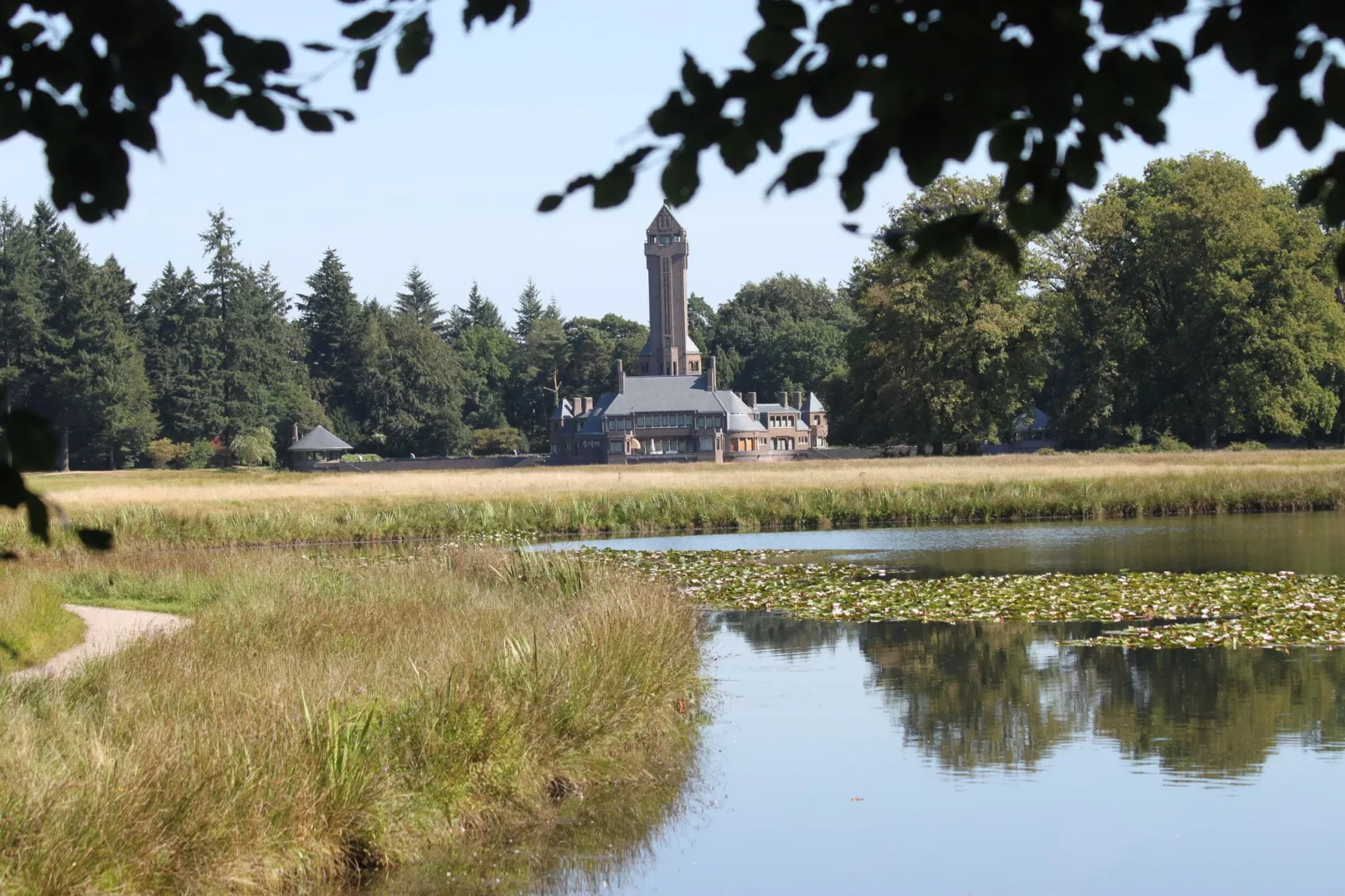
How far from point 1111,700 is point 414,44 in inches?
426

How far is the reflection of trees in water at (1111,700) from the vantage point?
37.6 ft

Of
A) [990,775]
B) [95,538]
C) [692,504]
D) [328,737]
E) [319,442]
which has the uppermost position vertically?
[319,442]

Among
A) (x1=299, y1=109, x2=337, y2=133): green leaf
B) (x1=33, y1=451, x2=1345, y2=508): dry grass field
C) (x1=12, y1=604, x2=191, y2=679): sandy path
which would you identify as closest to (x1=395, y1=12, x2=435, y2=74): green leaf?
(x1=299, y1=109, x2=337, y2=133): green leaf

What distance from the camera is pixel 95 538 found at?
358cm

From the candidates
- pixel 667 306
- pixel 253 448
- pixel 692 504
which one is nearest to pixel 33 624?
pixel 692 504

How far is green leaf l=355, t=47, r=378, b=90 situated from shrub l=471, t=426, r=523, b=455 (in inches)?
4199

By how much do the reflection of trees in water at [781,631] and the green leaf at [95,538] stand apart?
12831 millimetres

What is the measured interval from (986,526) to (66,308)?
65284 millimetres

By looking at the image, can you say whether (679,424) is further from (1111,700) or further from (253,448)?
(1111,700)

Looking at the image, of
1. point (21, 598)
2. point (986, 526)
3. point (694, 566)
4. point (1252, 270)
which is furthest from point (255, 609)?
point (1252, 270)

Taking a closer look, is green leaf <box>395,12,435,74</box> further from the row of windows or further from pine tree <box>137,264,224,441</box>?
the row of windows

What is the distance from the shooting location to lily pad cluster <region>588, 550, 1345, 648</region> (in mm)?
15891

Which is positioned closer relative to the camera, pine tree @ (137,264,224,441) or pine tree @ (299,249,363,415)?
pine tree @ (137,264,224,441)

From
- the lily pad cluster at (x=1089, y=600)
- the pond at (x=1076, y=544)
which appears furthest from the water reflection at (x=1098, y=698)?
the pond at (x=1076, y=544)
